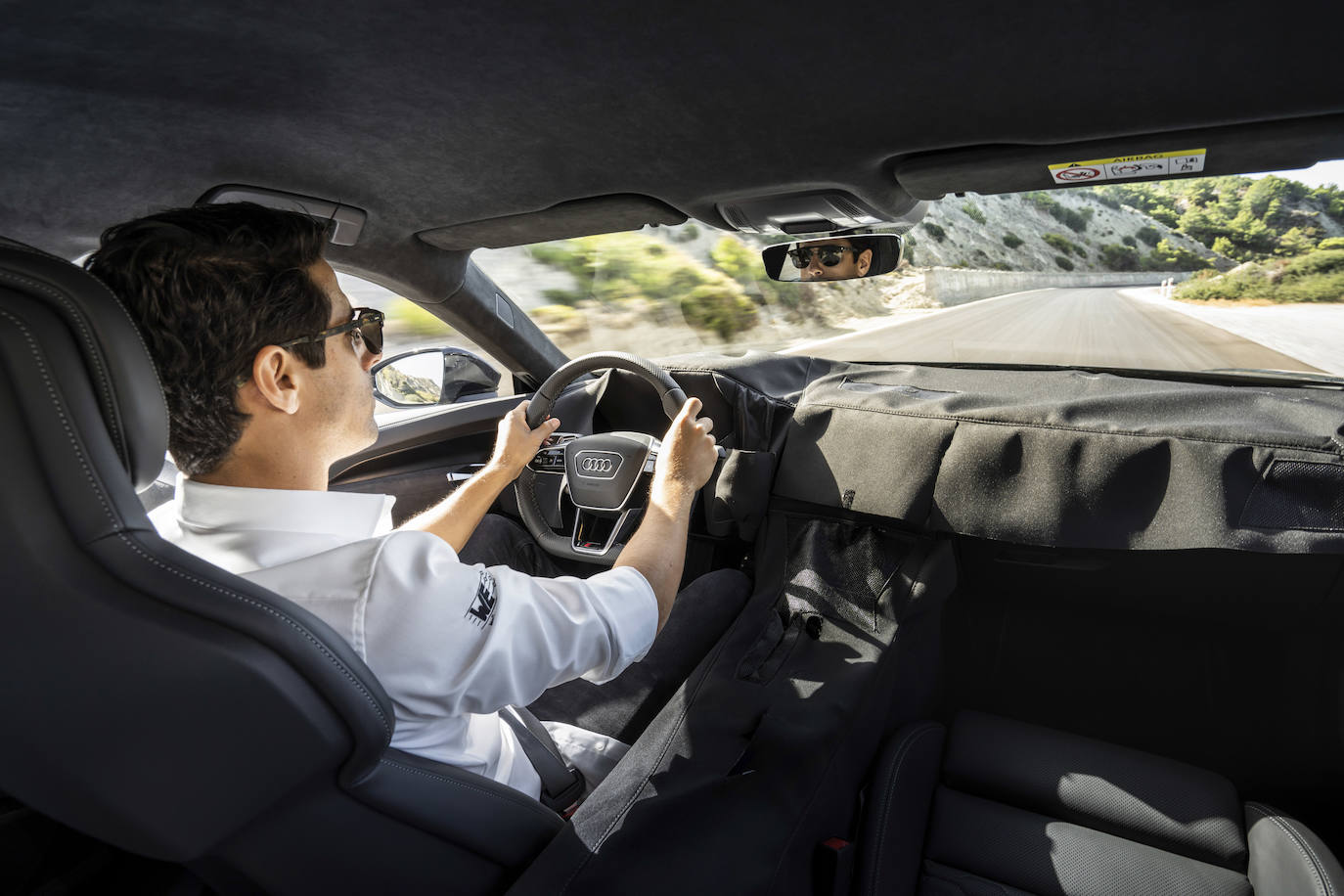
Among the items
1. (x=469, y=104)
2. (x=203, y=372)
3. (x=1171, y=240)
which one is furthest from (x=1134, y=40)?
(x=203, y=372)

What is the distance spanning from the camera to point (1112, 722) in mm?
2377

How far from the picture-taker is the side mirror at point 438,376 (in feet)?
11.6

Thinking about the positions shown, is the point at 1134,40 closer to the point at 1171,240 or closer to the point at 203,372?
the point at 1171,240

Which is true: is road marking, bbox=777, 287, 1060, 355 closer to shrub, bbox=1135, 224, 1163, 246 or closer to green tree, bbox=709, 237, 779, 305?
green tree, bbox=709, 237, 779, 305

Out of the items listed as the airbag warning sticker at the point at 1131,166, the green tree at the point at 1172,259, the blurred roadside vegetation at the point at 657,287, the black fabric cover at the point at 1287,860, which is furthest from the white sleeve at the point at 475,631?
the blurred roadside vegetation at the point at 657,287

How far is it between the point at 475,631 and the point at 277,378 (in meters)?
0.60

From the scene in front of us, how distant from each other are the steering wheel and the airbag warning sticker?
115cm

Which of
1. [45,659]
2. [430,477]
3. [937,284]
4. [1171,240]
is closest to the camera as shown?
[45,659]

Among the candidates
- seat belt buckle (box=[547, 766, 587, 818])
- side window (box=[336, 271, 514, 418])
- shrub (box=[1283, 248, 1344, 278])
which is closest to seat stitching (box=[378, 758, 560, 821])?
seat belt buckle (box=[547, 766, 587, 818])

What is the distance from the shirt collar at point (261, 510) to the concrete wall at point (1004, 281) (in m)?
2.29

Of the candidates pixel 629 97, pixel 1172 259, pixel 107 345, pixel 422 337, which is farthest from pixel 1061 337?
pixel 422 337

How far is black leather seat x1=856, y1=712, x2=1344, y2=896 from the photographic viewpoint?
148cm

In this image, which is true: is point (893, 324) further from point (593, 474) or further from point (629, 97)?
point (629, 97)

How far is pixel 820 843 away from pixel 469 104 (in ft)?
5.71
